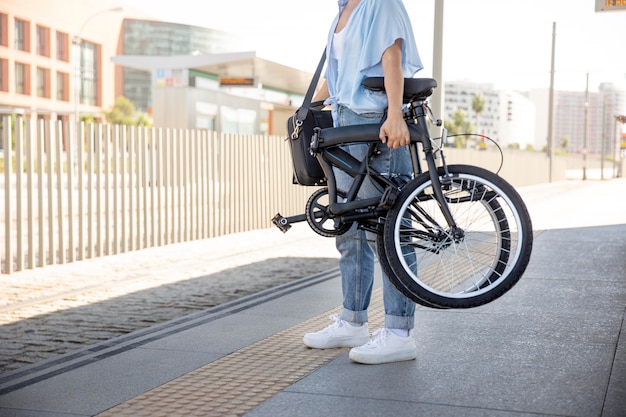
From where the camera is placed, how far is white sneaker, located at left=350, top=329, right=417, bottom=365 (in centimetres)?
388

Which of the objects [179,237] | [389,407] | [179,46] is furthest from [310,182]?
[179,46]

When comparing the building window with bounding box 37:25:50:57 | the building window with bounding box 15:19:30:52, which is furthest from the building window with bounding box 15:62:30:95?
the building window with bounding box 37:25:50:57

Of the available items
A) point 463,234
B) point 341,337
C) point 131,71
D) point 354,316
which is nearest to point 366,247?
point 354,316

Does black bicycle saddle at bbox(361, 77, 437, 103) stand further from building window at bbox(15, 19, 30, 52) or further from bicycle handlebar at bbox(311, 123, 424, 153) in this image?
building window at bbox(15, 19, 30, 52)

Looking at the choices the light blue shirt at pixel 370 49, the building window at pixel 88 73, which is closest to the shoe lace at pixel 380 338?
the light blue shirt at pixel 370 49

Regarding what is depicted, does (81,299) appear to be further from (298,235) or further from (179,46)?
(179,46)

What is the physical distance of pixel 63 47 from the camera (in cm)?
6719

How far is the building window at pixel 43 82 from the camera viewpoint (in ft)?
207

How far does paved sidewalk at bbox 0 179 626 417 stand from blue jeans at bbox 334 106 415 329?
26 centimetres

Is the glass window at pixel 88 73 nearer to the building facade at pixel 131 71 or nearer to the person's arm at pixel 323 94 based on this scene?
the building facade at pixel 131 71

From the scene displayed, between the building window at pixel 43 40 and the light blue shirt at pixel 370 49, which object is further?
the building window at pixel 43 40

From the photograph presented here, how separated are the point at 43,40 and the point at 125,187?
5863cm

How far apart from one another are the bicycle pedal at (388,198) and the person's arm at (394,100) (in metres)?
0.19

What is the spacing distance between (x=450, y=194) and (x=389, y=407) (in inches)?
40.5
